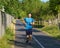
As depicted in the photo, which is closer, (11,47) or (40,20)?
(11,47)

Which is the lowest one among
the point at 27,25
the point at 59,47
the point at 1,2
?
the point at 59,47

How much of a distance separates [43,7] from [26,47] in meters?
47.9

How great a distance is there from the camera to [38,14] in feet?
223

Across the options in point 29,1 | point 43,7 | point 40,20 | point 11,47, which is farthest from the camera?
point 40,20

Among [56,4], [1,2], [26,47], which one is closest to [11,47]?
[26,47]

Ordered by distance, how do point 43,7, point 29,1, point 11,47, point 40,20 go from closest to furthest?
point 11,47 < point 29,1 < point 43,7 < point 40,20

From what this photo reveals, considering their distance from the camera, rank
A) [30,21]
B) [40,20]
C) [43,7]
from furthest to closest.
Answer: [40,20] → [43,7] → [30,21]

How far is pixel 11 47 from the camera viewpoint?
16516 millimetres

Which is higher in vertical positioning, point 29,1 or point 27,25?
point 29,1

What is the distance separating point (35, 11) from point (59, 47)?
5093 cm

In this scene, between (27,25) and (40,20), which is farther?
(40,20)

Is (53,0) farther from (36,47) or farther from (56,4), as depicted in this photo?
(36,47)

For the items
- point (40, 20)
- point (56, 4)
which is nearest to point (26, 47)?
point (56, 4)

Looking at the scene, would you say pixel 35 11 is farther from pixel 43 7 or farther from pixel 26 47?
pixel 26 47
